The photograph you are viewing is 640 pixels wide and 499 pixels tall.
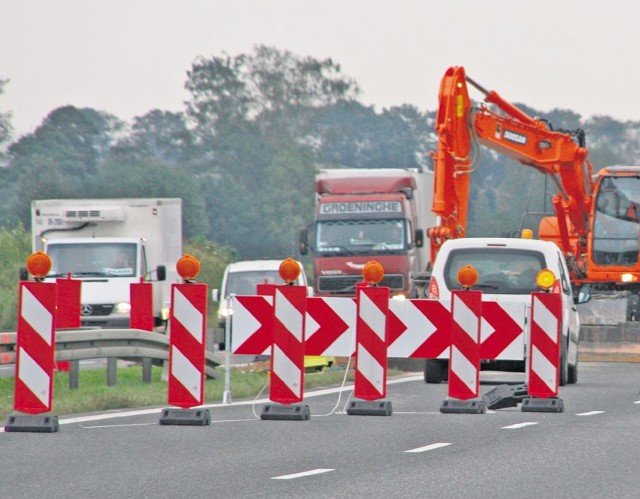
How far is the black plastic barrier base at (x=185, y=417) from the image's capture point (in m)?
14.6

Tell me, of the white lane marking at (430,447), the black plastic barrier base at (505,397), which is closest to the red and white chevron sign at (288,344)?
the white lane marking at (430,447)

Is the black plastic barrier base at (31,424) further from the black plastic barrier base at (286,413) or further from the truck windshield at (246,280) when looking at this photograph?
the truck windshield at (246,280)

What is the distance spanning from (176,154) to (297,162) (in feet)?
38.5

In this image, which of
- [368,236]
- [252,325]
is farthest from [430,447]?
[368,236]

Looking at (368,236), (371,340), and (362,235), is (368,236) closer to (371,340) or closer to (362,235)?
(362,235)

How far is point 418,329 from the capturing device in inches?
628

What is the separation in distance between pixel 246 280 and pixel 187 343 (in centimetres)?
2092

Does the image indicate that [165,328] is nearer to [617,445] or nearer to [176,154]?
[617,445]

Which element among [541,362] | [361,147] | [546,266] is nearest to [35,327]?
[541,362]

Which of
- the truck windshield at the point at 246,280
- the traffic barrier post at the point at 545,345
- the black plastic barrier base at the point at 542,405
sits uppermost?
the traffic barrier post at the point at 545,345

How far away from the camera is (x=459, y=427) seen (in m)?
15.1

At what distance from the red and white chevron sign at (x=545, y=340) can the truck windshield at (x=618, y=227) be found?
78.1ft

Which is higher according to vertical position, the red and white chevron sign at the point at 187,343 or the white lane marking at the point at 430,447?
the red and white chevron sign at the point at 187,343

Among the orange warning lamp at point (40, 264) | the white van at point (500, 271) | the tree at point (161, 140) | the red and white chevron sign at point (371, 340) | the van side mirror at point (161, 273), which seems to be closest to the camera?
the orange warning lamp at point (40, 264)
